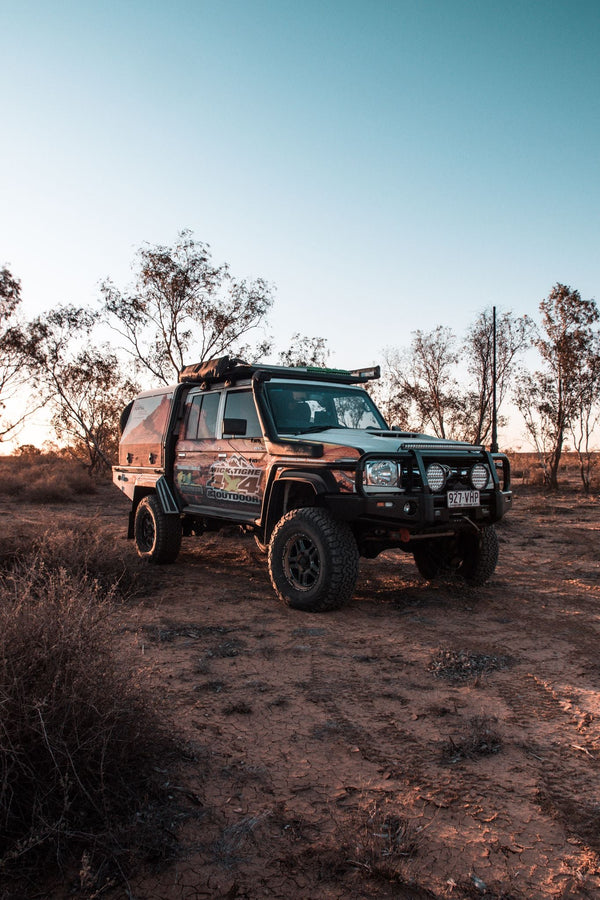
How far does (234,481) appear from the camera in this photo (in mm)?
6840

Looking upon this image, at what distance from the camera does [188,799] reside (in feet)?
8.57

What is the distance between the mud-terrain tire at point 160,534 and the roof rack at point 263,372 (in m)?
1.76

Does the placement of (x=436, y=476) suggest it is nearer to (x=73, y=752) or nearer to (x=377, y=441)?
(x=377, y=441)

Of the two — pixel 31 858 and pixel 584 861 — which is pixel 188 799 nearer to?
pixel 31 858

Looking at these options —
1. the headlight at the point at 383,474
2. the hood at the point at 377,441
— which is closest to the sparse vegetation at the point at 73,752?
the headlight at the point at 383,474

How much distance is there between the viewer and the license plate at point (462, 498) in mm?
5570

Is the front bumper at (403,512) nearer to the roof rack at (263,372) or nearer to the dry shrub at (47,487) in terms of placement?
the roof rack at (263,372)

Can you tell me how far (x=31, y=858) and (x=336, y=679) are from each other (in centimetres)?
225

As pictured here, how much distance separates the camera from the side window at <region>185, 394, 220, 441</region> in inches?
291

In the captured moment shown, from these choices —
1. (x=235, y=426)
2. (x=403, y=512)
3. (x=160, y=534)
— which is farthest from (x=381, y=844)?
(x=160, y=534)

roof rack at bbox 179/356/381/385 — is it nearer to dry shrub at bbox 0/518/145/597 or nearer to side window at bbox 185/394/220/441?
side window at bbox 185/394/220/441

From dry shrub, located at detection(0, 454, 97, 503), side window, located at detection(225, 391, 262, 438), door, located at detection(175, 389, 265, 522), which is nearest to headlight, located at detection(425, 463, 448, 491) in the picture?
door, located at detection(175, 389, 265, 522)

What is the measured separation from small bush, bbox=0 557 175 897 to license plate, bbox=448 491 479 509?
340 centimetres

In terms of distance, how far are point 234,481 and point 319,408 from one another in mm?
1238
